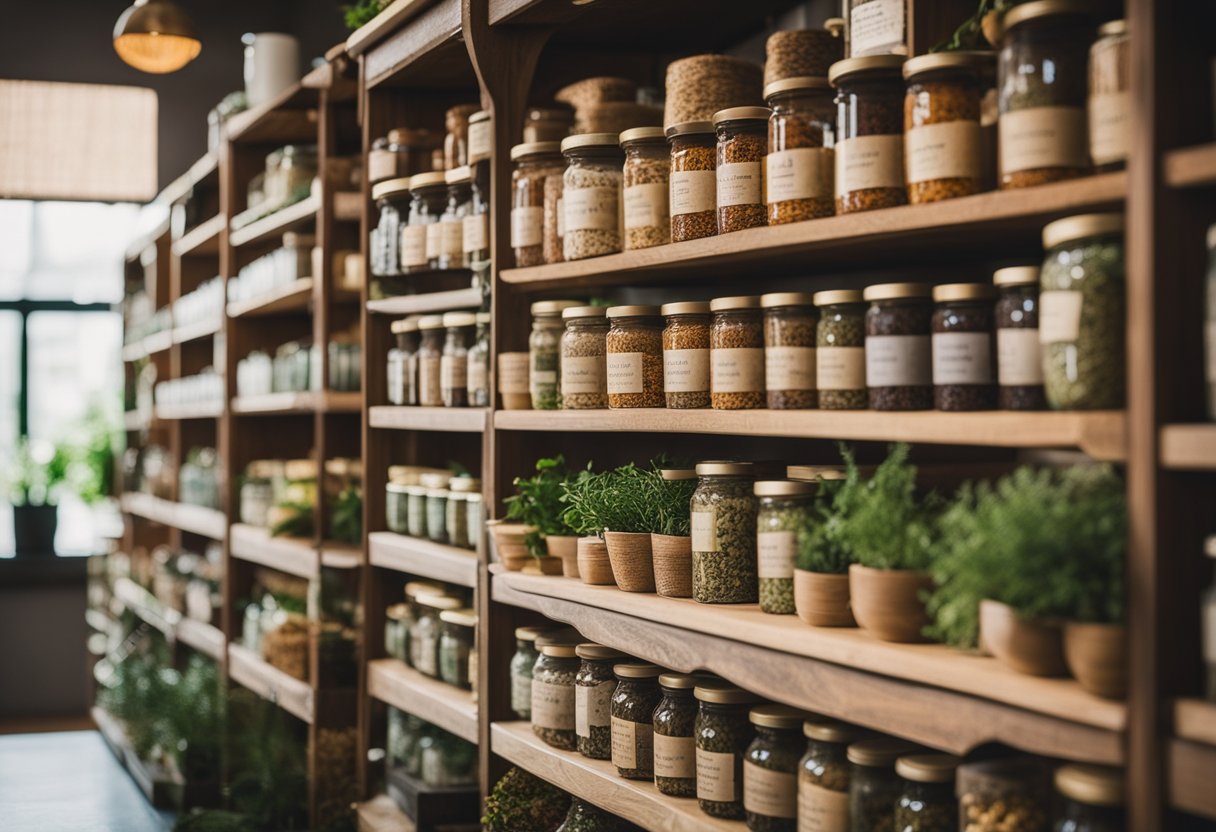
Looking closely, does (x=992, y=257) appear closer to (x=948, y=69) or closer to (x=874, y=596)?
(x=948, y=69)

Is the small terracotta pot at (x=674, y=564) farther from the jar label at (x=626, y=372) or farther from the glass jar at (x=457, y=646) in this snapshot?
the glass jar at (x=457, y=646)

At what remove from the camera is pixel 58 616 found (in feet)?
22.3

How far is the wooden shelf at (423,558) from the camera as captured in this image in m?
3.03

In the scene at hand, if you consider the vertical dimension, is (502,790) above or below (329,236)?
below

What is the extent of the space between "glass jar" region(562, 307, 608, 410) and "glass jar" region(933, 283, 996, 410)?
841mm

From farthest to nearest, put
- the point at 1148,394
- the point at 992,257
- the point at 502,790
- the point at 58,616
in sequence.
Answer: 1. the point at 58,616
2. the point at 502,790
3. the point at 992,257
4. the point at 1148,394

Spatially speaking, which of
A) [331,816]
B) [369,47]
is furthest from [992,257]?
[331,816]

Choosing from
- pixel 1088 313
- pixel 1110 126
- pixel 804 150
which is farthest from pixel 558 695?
pixel 1110 126

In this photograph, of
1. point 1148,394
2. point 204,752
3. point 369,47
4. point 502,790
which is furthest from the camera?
point 204,752

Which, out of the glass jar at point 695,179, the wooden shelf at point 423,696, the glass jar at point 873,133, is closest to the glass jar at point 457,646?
the wooden shelf at point 423,696

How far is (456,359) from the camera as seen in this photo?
10.1 ft

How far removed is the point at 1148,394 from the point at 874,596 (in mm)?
501

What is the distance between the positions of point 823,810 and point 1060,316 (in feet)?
2.56

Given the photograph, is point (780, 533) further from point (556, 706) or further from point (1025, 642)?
point (556, 706)
